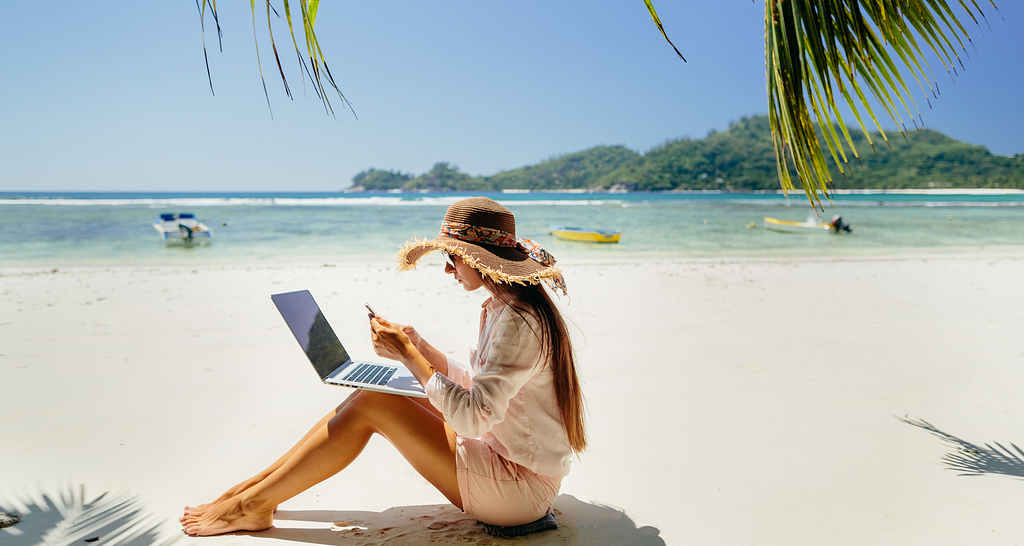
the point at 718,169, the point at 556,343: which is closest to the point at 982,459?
the point at 556,343

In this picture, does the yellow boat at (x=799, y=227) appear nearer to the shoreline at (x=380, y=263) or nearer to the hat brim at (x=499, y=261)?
the shoreline at (x=380, y=263)

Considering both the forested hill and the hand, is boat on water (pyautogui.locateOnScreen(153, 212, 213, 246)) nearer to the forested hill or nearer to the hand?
the hand

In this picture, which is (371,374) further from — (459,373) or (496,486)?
(496,486)

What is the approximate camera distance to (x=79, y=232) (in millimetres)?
18141

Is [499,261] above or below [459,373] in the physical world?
above

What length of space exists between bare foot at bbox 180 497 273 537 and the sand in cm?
4

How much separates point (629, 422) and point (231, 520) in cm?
218

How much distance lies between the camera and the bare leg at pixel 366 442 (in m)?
1.87

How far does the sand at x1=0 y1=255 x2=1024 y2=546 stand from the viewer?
7.16ft

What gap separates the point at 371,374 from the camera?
7.02 feet

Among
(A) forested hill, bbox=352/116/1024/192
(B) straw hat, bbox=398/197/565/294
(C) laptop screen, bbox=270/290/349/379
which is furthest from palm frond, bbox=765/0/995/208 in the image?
(A) forested hill, bbox=352/116/1024/192

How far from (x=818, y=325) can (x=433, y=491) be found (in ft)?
15.4

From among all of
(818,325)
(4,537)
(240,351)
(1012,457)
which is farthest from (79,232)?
(1012,457)

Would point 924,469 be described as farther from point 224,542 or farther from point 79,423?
point 79,423
